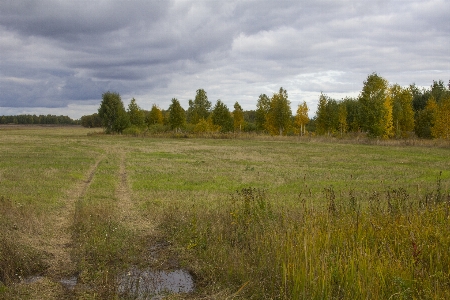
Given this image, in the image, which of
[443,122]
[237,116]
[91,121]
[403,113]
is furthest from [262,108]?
[91,121]

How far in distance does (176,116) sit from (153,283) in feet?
235

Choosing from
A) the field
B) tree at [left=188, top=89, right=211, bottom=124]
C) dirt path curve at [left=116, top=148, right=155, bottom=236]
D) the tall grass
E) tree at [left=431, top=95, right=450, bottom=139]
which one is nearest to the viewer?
the tall grass

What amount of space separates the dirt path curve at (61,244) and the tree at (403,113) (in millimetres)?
55786

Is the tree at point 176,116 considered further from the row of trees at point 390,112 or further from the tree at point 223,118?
the row of trees at point 390,112

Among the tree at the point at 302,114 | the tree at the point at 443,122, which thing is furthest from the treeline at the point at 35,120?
the tree at the point at 443,122

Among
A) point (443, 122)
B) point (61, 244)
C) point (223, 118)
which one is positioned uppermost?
point (223, 118)

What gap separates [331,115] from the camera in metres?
69.6

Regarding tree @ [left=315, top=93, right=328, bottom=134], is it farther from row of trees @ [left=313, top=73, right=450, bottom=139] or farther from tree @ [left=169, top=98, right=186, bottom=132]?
tree @ [left=169, top=98, right=186, bottom=132]

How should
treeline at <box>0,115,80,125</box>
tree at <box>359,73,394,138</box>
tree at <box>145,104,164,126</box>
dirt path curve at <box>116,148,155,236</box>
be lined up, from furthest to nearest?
1. treeline at <box>0,115,80,125</box>
2. tree at <box>145,104,164,126</box>
3. tree at <box>359,73,394,138</box>
4. dirt path curve at <box>116,148,155,236</box>

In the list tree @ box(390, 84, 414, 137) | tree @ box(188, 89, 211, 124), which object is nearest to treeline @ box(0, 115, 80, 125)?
tree @ box(188, 89, 211, 124)

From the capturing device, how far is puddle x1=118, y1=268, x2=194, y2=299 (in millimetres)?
6590

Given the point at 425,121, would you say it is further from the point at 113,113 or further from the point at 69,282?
the point at 69,282

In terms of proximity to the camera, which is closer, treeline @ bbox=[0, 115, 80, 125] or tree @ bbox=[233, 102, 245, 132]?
tree @ bbox=[233, 102, 245, 132]

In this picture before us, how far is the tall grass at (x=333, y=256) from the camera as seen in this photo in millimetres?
5656
